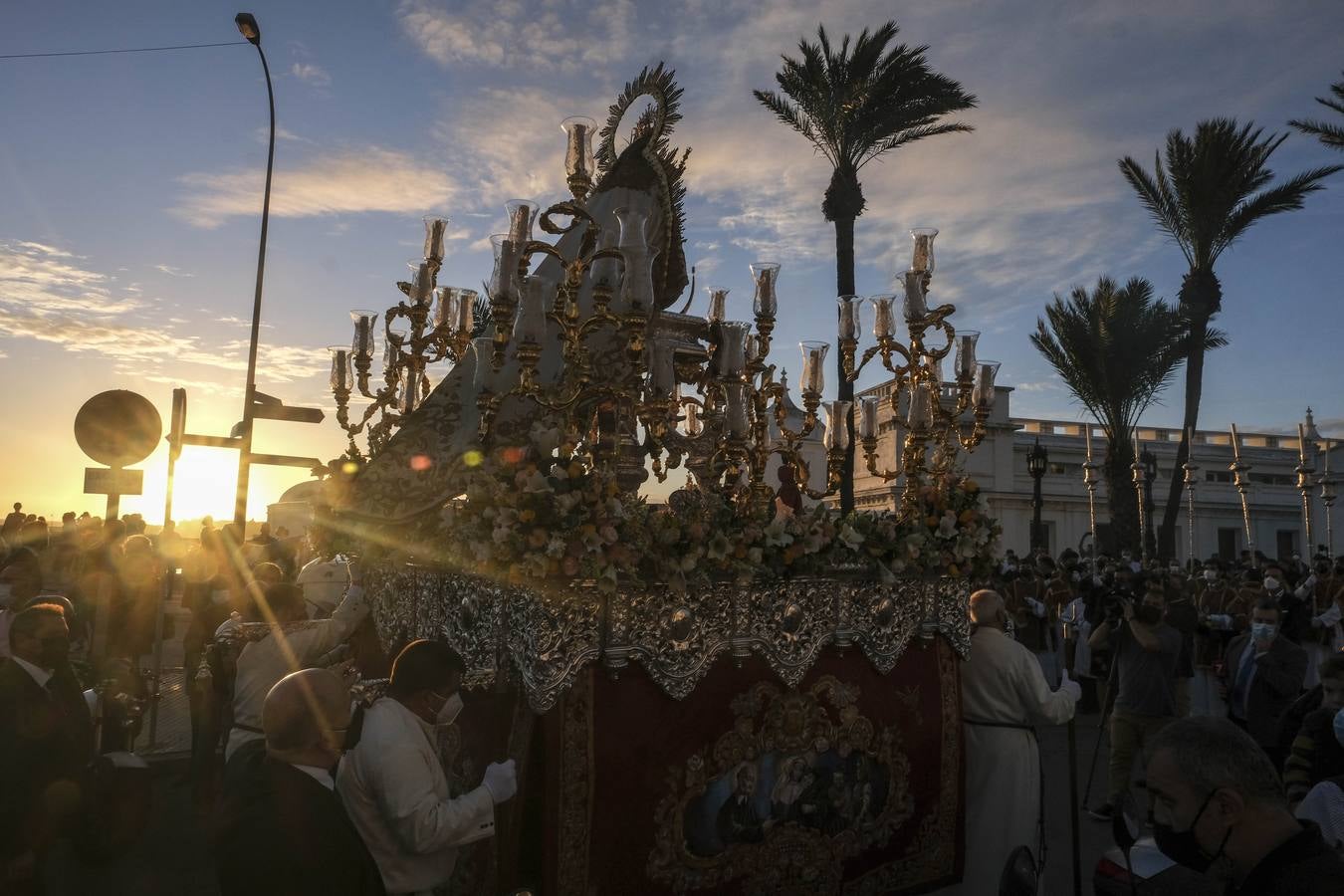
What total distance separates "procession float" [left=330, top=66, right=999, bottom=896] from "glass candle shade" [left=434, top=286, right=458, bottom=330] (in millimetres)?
29

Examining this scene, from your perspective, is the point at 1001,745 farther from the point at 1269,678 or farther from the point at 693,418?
the point at 693,418

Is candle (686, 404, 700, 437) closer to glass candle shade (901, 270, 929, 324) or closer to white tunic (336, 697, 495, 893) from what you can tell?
glass candle shade (901, 270, 929, 324)

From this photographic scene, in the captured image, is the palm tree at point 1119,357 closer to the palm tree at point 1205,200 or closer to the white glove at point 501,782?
the palm tree at point 1205,200

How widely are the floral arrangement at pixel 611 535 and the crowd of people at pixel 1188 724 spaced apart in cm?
136

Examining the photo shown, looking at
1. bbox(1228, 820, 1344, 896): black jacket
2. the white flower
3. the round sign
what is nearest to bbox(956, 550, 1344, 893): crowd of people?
bbox(1228, 820, 1344, 896): black jacket

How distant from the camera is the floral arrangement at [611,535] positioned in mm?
4516

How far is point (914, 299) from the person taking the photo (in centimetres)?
603

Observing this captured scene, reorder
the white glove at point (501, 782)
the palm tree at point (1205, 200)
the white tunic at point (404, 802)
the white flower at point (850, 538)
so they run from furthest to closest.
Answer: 1. the palm tree at point (1205, 200)
2. the white flower at point (850, 538)
3. the white glove at point (501, 782)
4. the white tunic at point (404, 802)

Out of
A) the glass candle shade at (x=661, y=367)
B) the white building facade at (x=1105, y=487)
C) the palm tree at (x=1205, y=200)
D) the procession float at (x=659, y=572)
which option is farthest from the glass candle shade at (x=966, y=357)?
the white building facade at (x=1105, y=487)

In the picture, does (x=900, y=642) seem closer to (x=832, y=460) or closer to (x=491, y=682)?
(x=832, y=460)

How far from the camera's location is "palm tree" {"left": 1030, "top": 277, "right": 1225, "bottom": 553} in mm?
24609

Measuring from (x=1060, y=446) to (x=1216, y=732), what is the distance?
1914 inches

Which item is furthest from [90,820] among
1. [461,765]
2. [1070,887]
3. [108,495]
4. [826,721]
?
[1070,887]

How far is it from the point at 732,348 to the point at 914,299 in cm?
135
